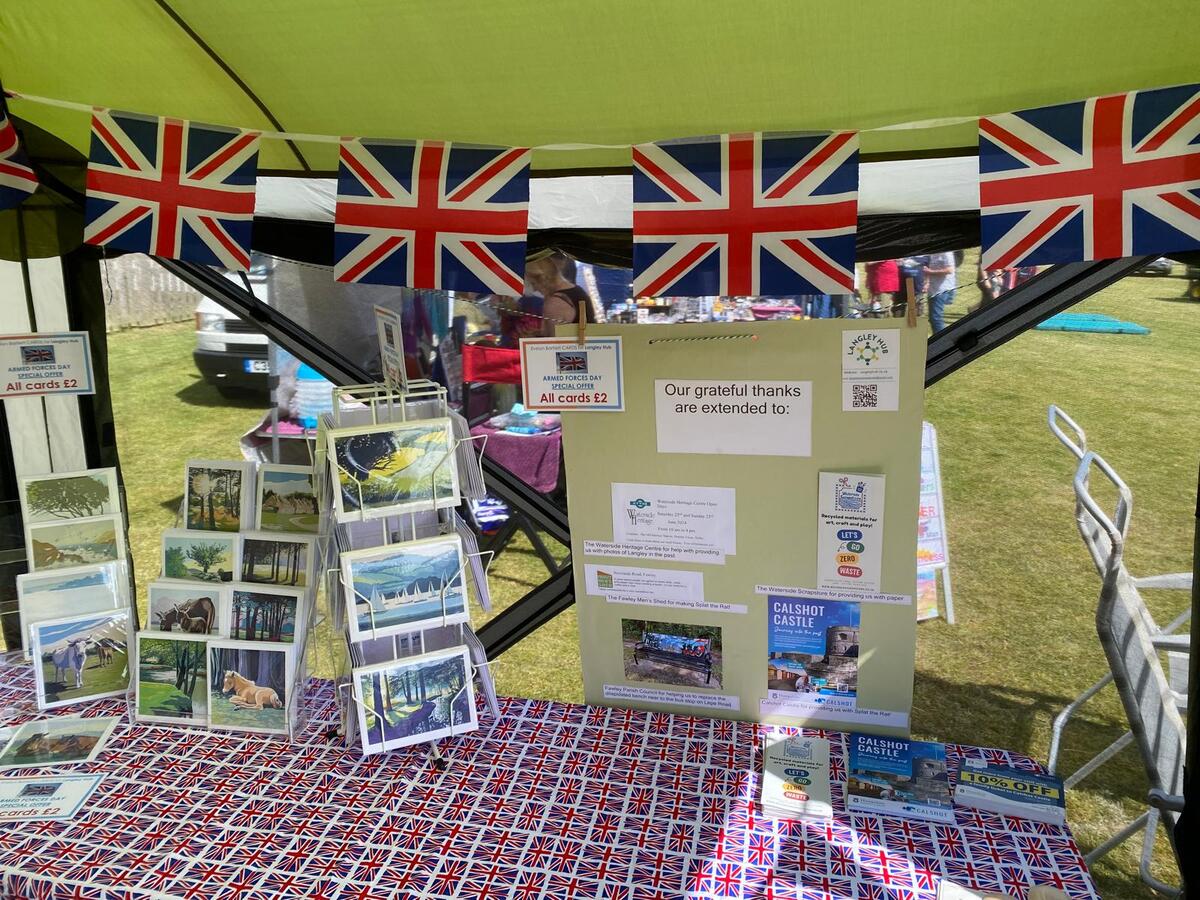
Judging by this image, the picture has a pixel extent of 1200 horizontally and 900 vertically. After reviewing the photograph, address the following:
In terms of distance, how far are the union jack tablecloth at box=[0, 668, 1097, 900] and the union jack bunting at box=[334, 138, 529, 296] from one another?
1181mm

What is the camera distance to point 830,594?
2242 mm

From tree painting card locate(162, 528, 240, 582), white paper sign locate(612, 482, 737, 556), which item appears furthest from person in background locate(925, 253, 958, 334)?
tree painting card locate(162, 528, 240, 582)

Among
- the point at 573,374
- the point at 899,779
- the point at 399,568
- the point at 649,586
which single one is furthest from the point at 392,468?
the point at 899,779

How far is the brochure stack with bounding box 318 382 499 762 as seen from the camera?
203 centimetres

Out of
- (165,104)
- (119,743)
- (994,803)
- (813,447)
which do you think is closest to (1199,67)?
(813,447)

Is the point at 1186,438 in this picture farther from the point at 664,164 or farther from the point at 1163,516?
the point at 664,164

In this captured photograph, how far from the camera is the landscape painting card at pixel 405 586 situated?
2.04 metres

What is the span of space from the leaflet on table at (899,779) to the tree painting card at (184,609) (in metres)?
1.66

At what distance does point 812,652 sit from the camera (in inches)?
90.0

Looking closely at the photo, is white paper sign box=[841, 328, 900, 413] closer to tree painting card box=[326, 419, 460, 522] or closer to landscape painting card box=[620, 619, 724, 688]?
landscape painting card box=[620, 619, 724, 688]

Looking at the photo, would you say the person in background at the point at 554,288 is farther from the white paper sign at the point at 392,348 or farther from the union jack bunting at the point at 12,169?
the union jack bunting at the point at 12,169

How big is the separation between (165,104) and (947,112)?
6.99ft

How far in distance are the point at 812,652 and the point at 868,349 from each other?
798 mm

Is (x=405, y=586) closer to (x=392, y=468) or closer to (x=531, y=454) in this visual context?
(x=392, y=468)
